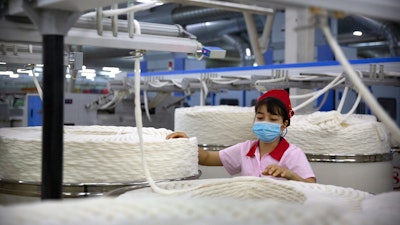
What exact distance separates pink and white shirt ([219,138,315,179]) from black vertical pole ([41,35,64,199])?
1063 millimetres

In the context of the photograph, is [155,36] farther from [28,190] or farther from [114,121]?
[114,121]

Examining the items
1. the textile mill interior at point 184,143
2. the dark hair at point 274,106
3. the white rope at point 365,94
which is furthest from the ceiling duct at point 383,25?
the dark hair at point 274,106

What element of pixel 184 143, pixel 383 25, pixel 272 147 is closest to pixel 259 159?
pixel 272 147

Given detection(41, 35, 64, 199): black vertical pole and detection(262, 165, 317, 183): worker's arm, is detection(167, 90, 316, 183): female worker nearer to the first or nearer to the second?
detection(262, 165, 317, 183): worker's arm

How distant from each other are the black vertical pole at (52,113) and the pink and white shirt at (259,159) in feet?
3.49

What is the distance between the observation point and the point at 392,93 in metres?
5.38

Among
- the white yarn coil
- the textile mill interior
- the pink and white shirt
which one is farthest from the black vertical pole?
the white yarn coil

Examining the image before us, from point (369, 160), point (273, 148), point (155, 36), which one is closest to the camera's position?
point (155, 36)

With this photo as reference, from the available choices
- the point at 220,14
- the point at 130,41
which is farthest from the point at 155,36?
the point at 220,14

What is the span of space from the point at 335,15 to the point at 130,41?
745mm

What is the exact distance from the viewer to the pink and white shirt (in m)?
1.91

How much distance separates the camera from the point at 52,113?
95cm

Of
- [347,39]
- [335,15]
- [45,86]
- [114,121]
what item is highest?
[347,39]

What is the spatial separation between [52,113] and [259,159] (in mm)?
1198
